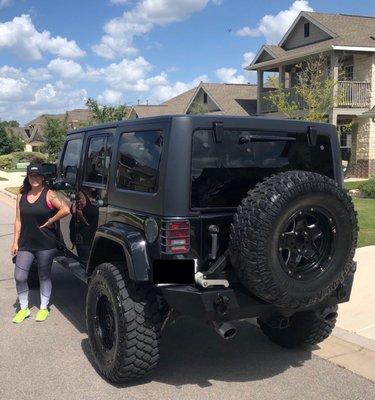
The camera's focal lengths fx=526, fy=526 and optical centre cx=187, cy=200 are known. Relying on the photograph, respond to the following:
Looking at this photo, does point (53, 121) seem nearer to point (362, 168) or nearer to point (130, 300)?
point (362, 168)

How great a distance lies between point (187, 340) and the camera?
489 centimetres

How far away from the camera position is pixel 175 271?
137 inches

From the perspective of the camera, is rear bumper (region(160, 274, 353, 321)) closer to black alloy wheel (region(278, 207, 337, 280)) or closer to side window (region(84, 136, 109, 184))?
black alloy wheel (region(278, 207, 337, 280))

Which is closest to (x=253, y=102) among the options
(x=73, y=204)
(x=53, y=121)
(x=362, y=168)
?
(x=362, y=168)

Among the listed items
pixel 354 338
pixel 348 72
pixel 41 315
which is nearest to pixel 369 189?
pixel 354 338

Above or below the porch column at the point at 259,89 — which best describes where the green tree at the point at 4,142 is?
below

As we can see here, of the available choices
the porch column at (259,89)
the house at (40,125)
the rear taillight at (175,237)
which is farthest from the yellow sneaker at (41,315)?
the house at (40,125)

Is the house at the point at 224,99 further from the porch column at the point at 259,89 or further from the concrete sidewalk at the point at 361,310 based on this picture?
the concrete sidewalk at the point at 361,310

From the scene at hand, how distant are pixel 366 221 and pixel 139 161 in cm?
753

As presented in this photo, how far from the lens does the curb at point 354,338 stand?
458 centimetres

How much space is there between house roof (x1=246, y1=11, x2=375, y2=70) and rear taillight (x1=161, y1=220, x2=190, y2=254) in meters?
23.4

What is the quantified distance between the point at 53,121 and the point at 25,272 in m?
44.6

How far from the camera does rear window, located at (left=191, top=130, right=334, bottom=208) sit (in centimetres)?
367

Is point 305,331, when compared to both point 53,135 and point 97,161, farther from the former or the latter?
point 53,135
